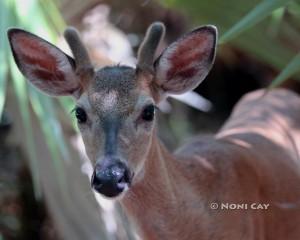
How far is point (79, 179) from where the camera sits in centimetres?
691

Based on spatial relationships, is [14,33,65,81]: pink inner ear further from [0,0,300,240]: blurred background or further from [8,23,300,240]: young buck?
[0,0,300,240]: blurred background

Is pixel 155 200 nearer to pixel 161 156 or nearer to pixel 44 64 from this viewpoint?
pixel 161 156

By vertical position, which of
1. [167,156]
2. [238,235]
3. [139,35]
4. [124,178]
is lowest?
[139,35]

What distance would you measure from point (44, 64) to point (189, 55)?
73 cm

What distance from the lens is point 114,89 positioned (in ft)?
15.1

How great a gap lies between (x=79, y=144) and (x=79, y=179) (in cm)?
26

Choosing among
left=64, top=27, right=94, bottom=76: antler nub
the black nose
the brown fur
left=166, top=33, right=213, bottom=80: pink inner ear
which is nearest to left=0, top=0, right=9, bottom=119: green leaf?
left=64, top=27, right=94, bottom=76: antler nub

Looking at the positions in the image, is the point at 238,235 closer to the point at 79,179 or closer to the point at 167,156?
the point at 167,156

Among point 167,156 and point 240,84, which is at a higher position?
point 167,156

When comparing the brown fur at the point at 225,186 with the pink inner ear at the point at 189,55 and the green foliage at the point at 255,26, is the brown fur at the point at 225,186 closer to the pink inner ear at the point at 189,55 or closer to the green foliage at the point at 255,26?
the pink inner ear at the point at 189,55

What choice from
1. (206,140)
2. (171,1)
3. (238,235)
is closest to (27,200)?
(171,1)

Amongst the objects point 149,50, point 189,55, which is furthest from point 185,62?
point 149,50

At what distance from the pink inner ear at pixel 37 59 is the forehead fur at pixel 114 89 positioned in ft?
0.94

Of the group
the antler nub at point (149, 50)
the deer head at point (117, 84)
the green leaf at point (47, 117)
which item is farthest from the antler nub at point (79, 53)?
the green leaf at point (47, 117)
